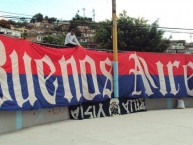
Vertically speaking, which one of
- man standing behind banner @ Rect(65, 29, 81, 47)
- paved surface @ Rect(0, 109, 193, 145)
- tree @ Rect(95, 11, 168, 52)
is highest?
tree @ Rect(95, 11, 168, 52)

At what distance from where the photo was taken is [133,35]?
37.0 metres

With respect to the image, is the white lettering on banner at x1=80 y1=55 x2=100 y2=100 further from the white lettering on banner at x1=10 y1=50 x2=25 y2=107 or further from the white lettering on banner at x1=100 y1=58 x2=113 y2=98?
the white lettering on banner at x1=10 y1=50 x2=25 y2=107

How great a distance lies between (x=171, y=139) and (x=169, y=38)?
33178 millimetres

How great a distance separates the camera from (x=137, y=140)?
7570 mm

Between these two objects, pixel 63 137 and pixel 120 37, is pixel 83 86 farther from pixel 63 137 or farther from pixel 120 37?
pixel 120 37

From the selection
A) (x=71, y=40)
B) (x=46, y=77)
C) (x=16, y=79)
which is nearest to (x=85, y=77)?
(x=71, y=40)

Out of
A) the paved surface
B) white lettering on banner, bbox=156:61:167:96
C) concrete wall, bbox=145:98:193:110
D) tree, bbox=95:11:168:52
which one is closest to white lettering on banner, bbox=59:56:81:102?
the paved surface

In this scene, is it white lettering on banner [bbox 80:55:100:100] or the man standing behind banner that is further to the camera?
the man standing behind banner

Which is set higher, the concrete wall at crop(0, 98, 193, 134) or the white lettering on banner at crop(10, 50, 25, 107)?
the white lettering on banner at crop(10, 50, 25, 107)

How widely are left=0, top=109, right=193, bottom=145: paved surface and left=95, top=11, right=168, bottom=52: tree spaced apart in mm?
25884

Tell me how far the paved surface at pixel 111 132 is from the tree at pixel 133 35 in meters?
25.9

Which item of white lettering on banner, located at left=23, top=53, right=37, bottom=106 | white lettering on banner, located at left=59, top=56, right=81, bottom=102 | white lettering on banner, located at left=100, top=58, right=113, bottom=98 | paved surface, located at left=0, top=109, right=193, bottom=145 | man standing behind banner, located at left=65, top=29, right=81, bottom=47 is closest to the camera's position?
paved surface, located at left=0, top=109, right=193, bottom=145

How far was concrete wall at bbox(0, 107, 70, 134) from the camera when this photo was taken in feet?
27.7

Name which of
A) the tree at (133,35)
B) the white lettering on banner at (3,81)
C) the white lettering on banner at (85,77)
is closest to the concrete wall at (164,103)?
the white lettering on banner at (85,77)
